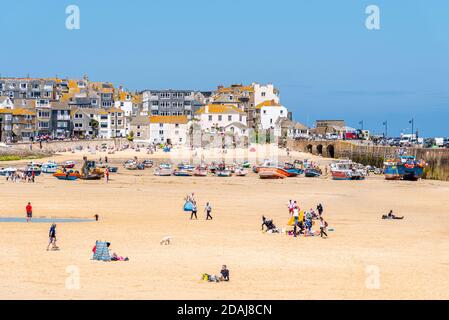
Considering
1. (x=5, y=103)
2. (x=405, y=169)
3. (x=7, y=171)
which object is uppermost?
(x=5, y=103)

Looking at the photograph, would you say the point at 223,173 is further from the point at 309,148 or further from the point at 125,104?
the point at 125,104

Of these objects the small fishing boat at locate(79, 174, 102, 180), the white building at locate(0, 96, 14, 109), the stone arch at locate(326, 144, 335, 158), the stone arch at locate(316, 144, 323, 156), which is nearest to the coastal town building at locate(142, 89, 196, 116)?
the white building at locate(0, 96, 14, 109)

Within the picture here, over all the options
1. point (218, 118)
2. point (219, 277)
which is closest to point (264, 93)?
point (218, 118)

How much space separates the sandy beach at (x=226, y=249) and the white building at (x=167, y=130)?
7437 cm

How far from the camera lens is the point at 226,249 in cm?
2461

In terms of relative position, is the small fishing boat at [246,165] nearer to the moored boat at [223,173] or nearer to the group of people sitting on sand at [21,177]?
the moored boat at [223,173]

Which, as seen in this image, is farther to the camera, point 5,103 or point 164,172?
point 5,103

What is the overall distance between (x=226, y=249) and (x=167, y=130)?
9738 centimetres

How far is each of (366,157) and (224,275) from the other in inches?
2357

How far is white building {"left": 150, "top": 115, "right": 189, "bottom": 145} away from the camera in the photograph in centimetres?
12088

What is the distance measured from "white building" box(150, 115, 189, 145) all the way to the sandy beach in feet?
244

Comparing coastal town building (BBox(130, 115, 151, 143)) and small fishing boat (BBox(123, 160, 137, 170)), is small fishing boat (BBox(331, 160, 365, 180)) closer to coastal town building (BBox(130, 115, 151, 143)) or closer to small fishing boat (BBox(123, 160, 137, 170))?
small fishing boat (BBox(123, 160, 137, 170))

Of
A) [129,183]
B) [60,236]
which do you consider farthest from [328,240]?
[129,183]
